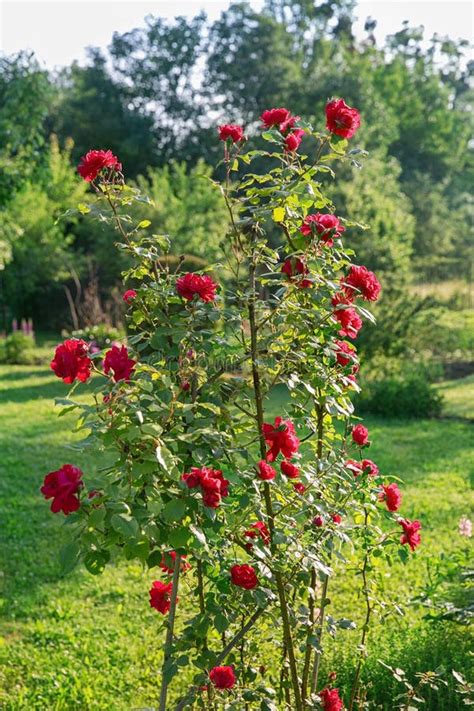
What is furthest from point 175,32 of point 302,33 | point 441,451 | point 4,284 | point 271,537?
point 271,537

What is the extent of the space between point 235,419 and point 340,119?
0.83 meters

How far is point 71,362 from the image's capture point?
1876 mm

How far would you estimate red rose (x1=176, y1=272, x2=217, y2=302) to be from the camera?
1.98m

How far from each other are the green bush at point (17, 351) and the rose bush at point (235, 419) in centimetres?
1143

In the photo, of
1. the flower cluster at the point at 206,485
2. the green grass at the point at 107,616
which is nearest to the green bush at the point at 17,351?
the green grass at the point at 107,616

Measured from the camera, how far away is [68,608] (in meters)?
4.23

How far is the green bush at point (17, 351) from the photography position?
13352 mm

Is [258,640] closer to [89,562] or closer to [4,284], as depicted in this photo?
[89,562]

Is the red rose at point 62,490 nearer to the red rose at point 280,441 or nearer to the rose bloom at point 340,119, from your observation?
the red rose at point 280,441

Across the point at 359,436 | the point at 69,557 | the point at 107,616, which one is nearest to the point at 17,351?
the point at 107,616

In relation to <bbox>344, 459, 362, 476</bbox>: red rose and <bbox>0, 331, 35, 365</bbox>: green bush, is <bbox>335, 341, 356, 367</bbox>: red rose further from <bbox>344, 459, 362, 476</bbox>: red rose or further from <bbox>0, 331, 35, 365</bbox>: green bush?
<bbox>0, 331, 35, 365</bbox>: green bush

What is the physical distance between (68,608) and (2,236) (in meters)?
9.96

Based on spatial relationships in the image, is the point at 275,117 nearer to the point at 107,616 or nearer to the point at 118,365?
the point at 118,365

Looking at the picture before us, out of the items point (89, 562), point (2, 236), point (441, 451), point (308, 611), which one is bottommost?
point (441, 451)
